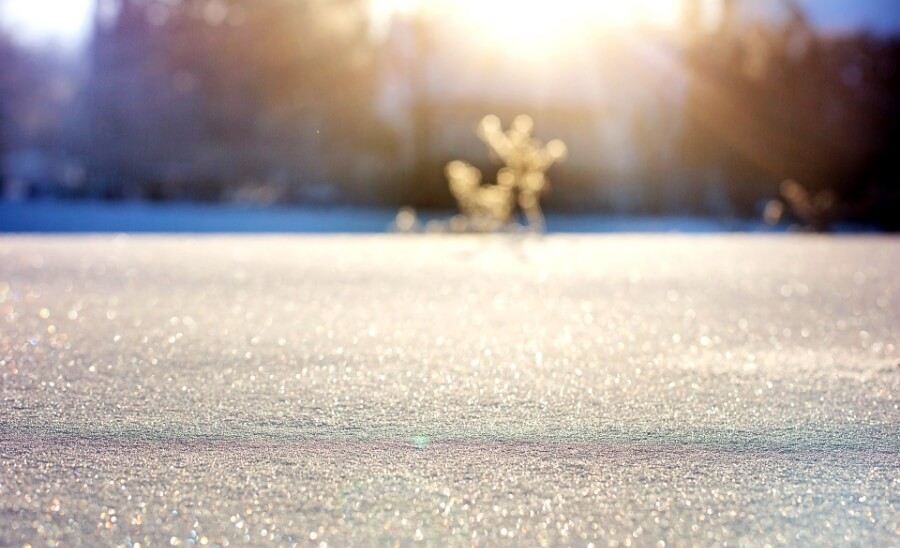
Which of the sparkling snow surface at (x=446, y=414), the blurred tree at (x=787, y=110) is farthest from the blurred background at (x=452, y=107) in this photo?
the sparkling snow surface at (x=446, y=414)

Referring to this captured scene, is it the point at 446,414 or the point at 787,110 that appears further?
the point at 787,110

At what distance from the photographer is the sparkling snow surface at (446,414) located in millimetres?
1862

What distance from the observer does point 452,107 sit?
1916 centimetres

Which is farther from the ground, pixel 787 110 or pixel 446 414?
pixel 787 110

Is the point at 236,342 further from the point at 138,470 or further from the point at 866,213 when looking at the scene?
the point at 866,213

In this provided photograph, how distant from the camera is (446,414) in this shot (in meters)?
2.74

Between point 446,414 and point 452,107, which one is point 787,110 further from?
point 446,414

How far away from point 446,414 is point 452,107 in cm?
1677

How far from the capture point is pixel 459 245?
10.2 metres

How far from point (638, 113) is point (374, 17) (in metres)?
5.32

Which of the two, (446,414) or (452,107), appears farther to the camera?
(452,107)

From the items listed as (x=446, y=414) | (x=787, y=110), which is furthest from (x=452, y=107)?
(x=446, y=414)

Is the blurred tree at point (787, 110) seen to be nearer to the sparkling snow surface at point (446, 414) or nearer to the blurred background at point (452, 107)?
the blurred background at point (452, 107)

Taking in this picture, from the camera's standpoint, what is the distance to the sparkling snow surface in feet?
6.11
